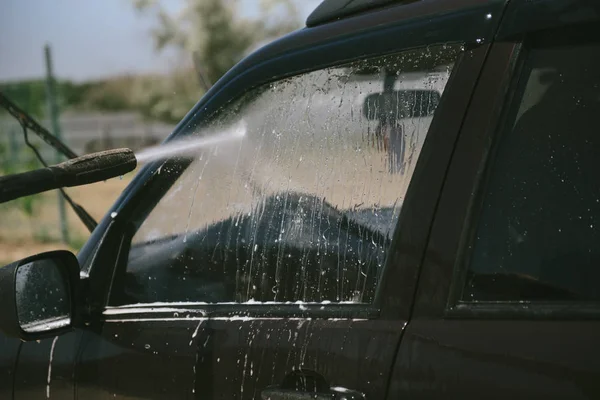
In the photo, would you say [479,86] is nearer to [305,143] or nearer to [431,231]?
[431,231]

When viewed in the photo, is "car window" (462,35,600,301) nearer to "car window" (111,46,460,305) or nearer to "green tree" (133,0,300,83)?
"car window" (111,46,460,305)

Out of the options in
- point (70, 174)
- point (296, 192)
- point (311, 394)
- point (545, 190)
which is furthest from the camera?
point (70, 174)

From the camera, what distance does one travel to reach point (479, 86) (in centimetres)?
174

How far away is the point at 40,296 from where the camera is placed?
2.44 metres

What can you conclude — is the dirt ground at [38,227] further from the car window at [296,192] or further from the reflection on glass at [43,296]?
the car window at [296,192]

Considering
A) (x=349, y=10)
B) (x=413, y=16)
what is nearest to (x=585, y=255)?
(x=413, y=16)

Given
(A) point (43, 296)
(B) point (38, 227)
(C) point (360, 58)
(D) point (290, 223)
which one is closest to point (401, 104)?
(C) point (360, 58)

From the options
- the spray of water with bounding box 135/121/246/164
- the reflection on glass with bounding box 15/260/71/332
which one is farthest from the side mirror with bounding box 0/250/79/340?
the spray of water with bounding box 135/121/246/164

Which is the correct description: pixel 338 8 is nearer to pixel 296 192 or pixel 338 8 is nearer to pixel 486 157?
pixel 296 192

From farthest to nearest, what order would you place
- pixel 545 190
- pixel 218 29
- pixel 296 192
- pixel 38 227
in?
pixel 218 29, pixel 38 227, pixel 296 192, pixel 545 190

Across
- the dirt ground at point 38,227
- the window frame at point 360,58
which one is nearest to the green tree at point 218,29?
the dirt ground at point 38,227

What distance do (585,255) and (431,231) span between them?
0.29 meters

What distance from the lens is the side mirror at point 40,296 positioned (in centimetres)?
232

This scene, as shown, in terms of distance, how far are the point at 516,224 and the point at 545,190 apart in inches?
3.0
